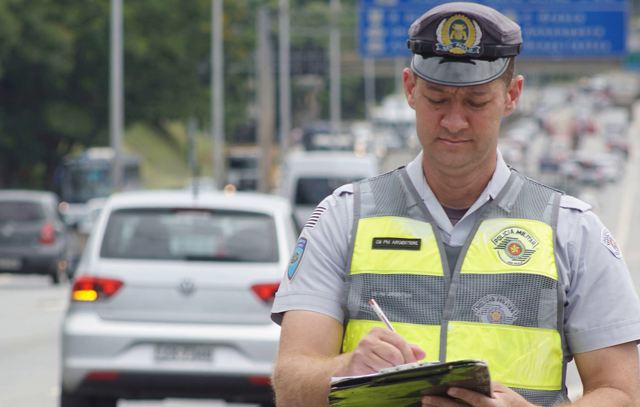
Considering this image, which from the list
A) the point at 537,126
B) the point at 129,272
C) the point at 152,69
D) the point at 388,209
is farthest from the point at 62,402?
the point at 537,126

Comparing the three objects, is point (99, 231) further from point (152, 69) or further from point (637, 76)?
point (637, 76)

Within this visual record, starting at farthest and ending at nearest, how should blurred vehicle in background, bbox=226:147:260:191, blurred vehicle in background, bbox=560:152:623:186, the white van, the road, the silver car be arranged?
blurred vehicle in background, bbox=560:152:623:186
blurred vehicle in background, bbox=226:147:260:191
the white van
the road
the silver car

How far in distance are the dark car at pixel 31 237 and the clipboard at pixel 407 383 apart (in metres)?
27.7

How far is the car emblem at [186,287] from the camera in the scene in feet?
35.1

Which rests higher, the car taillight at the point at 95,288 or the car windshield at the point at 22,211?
the car taillight at the point at 95,288

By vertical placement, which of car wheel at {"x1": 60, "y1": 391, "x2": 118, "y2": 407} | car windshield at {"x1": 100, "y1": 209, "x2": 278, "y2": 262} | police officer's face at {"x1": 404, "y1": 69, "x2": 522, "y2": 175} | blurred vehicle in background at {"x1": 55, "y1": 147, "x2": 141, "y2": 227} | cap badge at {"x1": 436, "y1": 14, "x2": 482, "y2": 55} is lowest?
blurred vehicle in background at {"x1": 55, "y1": 147, "x2": 141, "y2": 227}

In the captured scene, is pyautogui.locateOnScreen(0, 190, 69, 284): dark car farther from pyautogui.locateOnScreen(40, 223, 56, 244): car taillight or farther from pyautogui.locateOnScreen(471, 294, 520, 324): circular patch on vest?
pyautogui.locateOnScreen(471, 294, 520, 324): circular patch on vest

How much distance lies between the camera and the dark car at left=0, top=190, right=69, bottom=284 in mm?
30781

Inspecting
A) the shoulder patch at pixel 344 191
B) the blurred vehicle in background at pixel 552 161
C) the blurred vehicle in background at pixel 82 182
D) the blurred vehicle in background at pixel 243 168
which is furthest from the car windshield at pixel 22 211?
the blurred vehicle in background at pixel 552 161

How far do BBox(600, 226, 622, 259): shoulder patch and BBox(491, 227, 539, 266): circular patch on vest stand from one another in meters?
0.14

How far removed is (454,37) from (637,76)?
18490cm

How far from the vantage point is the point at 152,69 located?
56.0 metres

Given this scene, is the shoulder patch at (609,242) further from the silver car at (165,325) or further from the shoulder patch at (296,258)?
→ the silver car at (165,325)

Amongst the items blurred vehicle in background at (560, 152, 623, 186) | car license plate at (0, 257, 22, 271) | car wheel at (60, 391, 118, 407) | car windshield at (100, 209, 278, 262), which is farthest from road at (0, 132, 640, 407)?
blurred vehicle in background at (560, 152, 623, 186)
